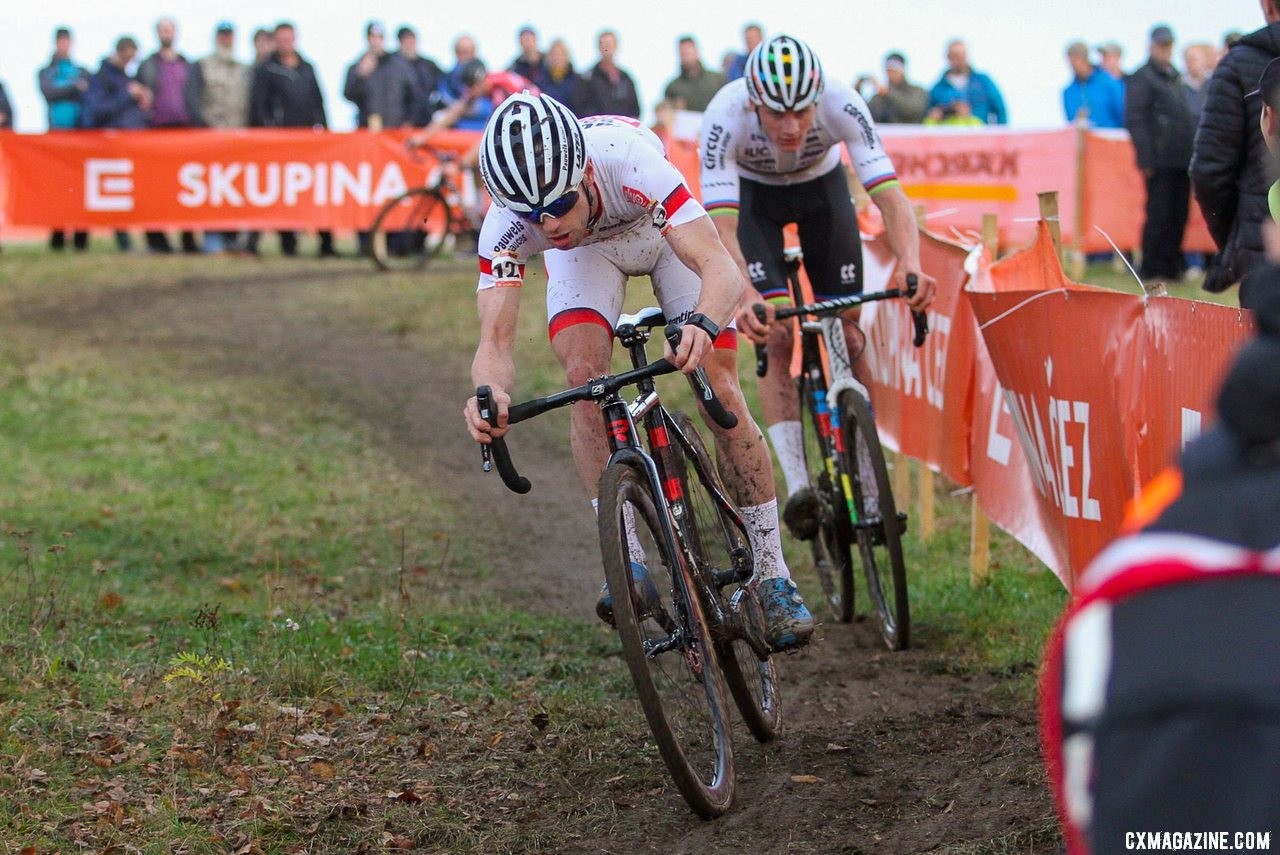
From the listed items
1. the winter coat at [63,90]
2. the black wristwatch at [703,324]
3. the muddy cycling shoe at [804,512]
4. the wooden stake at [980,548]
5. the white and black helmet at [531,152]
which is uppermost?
the winter coat at [63,90]

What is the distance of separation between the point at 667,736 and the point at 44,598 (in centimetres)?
368

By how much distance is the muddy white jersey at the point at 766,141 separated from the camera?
23.0ft

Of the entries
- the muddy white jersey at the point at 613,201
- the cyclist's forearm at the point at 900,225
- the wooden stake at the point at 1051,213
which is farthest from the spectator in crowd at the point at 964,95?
the muddy white jersey at the point at 613,201

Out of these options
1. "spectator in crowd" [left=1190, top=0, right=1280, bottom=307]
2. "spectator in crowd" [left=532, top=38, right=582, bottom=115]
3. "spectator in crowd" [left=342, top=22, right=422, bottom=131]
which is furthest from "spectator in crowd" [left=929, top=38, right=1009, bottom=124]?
"spectator in crowd" [left=1190, top=0, right=1280, bottom=307]

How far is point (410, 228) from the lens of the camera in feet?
61.7

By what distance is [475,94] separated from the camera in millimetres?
18453

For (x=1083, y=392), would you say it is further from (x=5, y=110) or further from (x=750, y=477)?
(x=5, y=110)

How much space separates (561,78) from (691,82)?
1.90 m

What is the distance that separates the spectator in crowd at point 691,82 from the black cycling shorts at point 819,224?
13.0 metres

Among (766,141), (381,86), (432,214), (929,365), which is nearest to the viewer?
(766,141)

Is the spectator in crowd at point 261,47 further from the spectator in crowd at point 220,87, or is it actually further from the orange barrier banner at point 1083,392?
the orange barrier banner at point 1083,392

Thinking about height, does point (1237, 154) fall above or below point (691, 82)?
below

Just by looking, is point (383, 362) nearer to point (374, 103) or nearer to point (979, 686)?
point (374, 103)

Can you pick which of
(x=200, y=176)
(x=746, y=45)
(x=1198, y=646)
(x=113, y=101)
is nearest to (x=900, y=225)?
(x=1198, y=646)
